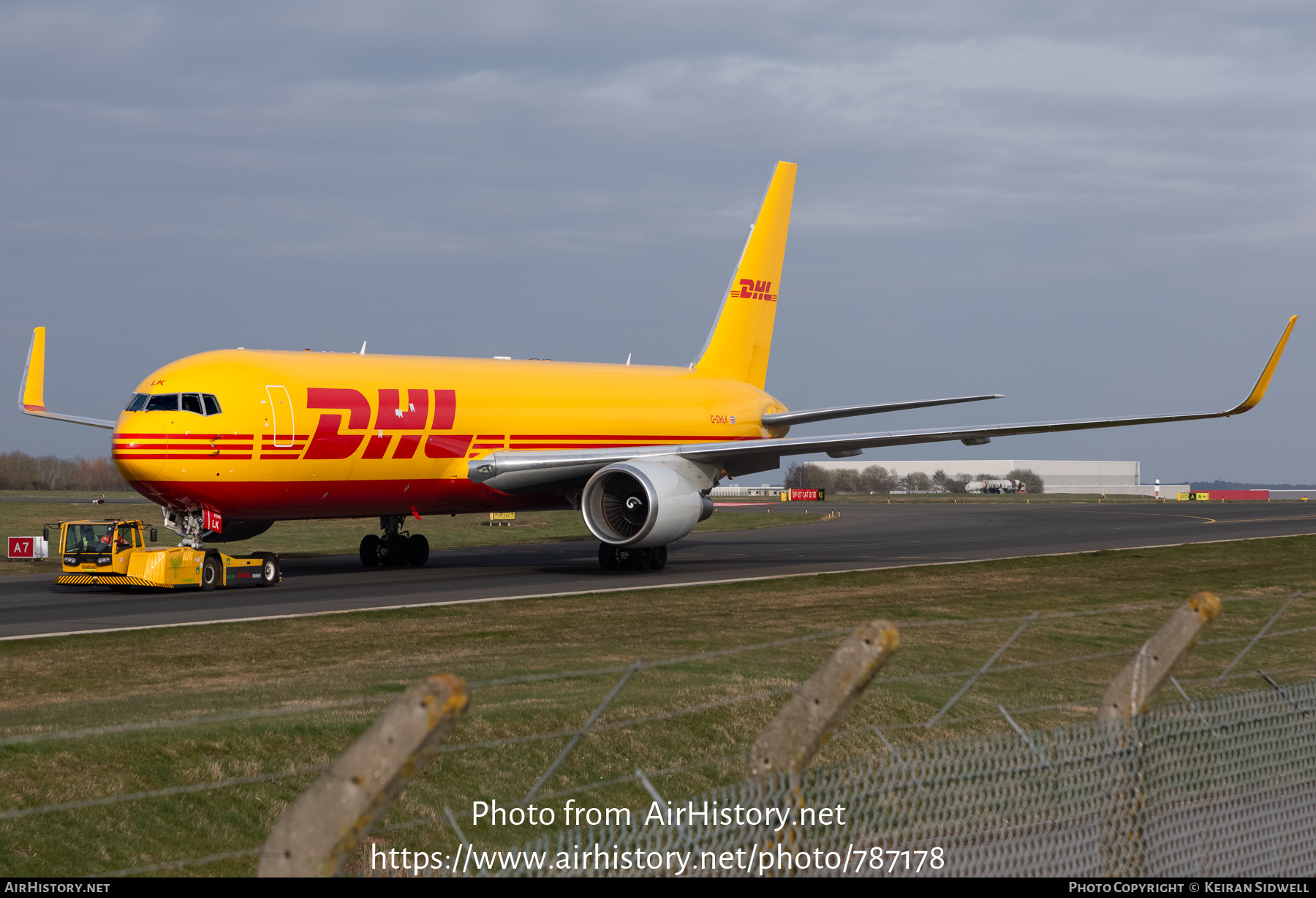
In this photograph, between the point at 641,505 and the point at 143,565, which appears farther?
the point at 641,505

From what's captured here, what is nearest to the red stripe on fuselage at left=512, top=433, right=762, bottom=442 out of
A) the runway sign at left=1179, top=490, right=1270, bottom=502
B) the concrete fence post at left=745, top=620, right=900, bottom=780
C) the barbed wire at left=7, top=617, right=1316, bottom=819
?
the barbed wire at left=7, top=617, right=1316, bottom=819

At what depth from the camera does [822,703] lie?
5.37 metres

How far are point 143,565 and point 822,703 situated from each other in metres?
22.7

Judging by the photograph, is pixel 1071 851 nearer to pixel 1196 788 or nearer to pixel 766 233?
pixel 1196 788

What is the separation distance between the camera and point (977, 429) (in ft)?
97.2

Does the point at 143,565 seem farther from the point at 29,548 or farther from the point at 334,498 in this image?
the point at 29,548

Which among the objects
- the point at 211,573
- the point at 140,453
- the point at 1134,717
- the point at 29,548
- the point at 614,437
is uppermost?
the point at 614,437

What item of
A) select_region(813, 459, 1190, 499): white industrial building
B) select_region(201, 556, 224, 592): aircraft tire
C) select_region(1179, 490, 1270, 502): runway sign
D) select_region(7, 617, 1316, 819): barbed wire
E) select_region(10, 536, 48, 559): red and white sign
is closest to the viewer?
select_region(7, 617, 1316, 819): barbed wire

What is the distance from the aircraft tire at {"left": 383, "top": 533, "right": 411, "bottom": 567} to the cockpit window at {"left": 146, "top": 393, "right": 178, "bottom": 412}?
755cm

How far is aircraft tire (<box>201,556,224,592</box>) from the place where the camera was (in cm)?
2559

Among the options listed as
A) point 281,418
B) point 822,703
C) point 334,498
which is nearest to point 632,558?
point 334,498

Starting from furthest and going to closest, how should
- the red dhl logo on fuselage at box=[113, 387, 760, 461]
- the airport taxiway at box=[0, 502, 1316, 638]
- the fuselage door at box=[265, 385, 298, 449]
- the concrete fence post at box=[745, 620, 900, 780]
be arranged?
1. the fuselage door at box=[265, 385, 298, 449]
2. the red dhl logo on fuselage at box=[113, 387, 760, 461]
3. the airport taxiway at box=[0, 502, 1316, 638]
4. the concrete fence post at box=[745, 620, 900, 780]

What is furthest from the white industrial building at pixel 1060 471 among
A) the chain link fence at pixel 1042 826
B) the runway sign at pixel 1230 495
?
the chain link fence at pixel 1042 826

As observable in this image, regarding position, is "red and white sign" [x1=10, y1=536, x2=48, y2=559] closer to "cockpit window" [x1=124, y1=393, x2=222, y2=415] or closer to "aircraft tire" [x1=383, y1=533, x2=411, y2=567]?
"aircraft tire" [x1=383, y1=533, x2=411, y2=567]
